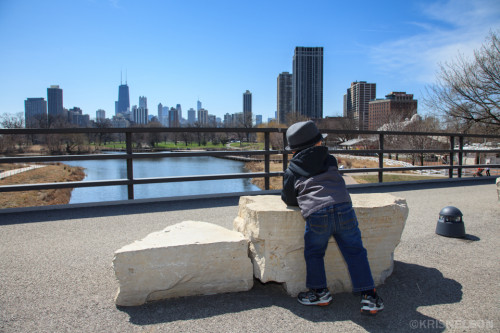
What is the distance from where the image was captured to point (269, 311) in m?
2.49

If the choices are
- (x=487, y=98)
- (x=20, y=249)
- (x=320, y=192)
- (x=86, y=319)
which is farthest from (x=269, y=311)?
(x=487, y=98)

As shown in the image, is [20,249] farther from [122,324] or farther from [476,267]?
[476,267]

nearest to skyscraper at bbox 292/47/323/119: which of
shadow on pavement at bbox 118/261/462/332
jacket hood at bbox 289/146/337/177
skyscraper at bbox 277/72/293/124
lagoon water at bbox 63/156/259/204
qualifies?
skyscraper at bbox 277/72/293/124

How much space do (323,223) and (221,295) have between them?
977mm

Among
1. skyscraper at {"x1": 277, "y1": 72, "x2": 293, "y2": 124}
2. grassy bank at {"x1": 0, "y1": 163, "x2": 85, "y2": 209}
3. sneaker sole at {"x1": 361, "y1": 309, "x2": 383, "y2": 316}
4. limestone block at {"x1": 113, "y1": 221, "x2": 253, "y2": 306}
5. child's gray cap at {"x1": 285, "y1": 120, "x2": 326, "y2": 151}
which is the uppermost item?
skyscraper at {"x1": 277, "y1": 72, "x2": 293, "y2": 124}

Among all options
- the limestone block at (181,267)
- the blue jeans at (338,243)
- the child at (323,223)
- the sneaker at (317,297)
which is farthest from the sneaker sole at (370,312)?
the limestone block at (181,267)

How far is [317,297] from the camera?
2553 mm

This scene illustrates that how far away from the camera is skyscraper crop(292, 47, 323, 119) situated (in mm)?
164500

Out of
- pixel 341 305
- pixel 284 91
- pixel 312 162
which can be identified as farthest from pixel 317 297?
pixel 284 91

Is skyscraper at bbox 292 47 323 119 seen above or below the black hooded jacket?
above

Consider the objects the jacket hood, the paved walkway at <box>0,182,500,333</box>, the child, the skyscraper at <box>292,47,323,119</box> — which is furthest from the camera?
the skyscraper at <box>292,47,323,119</box>

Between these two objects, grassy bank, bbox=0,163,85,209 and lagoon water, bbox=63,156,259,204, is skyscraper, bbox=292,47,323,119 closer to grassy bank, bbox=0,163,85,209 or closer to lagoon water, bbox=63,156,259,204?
lagoon water, bbox=63,156,259,204

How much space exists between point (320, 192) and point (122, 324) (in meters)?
1.61

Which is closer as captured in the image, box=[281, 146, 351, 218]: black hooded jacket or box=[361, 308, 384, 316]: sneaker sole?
box=[361, 308, 384, 316]: sneaker sole
